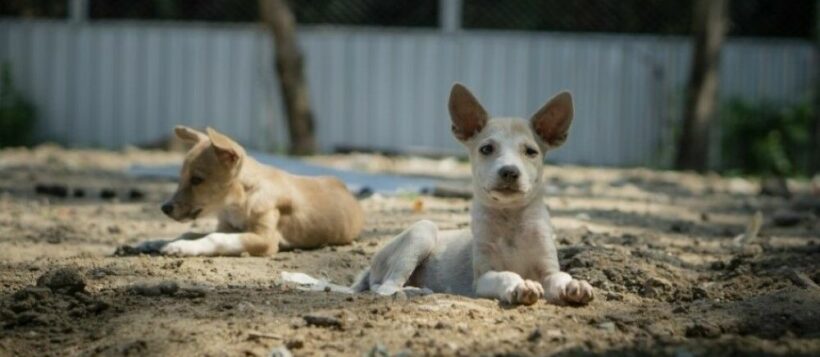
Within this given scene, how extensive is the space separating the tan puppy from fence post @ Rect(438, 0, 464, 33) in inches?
451

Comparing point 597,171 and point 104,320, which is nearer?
point 104,320

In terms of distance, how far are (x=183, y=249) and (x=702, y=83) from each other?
466 inches

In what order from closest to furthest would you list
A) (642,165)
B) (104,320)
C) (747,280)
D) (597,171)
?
1. (104,320)
2. (747,280)
3. (597,171)
4. (642,165)

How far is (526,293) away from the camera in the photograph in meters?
6.38

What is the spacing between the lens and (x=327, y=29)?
2095 cm

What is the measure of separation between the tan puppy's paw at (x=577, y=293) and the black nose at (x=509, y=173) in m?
0.57

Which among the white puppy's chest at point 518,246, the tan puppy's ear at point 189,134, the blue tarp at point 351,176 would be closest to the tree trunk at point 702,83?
the blue tarp at point 351,176

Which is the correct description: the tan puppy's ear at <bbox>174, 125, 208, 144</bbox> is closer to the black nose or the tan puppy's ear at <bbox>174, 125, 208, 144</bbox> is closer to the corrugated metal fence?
the black nose

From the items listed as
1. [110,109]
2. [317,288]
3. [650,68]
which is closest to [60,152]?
[110,109]

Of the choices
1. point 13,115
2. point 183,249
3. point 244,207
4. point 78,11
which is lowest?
point 13,115

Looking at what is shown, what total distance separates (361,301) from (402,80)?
1426 cm

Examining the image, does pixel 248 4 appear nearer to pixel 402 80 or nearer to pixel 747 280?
pixel 402 80

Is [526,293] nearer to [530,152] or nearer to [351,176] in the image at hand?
[530,152]

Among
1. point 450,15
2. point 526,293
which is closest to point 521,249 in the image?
point 526,293
